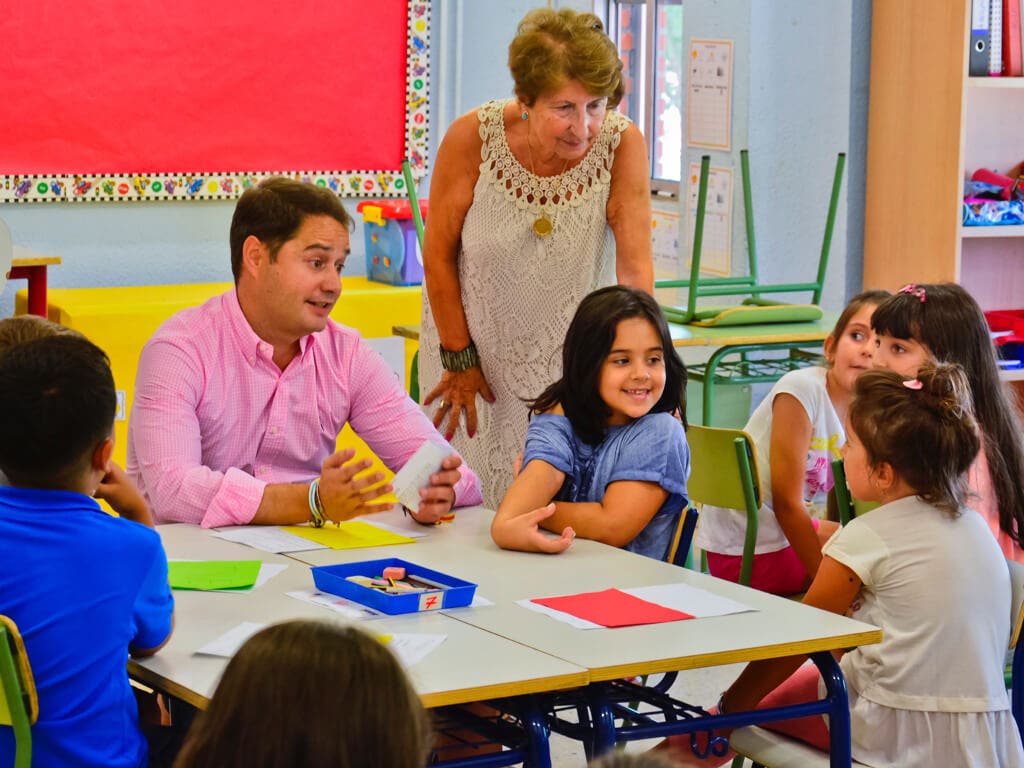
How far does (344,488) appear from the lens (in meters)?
2.55

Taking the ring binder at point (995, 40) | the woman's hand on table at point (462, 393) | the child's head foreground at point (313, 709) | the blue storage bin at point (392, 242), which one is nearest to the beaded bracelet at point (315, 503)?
the woman's hand on table at point (462, 393)

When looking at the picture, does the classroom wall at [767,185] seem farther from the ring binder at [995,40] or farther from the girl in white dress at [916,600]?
the girl in white dress at [916,600]

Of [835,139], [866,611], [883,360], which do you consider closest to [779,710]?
[866,611]

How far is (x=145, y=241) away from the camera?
17.4 ft

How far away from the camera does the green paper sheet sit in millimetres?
2215

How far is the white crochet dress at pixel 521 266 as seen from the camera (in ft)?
10.3

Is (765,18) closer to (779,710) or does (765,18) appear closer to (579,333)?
(579,333)

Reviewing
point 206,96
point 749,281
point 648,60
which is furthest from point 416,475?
point 648,60

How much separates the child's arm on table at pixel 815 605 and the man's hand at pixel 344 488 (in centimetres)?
68

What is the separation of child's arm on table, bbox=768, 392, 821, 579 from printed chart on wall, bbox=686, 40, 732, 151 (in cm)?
217

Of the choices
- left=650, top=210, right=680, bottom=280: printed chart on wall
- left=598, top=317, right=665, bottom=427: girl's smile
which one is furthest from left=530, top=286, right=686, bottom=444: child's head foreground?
left=650, top=210, right=680, bottom=280: printed chart on wall

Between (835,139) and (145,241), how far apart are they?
2.36 metres

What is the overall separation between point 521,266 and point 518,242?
5 cm

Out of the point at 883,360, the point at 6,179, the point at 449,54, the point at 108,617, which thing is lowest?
the point at 108,617
